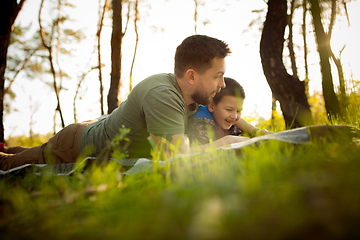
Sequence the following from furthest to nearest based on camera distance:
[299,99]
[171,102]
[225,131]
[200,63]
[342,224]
Answer: [299,99], [225,131], [200,63], [171,102], [342,224]

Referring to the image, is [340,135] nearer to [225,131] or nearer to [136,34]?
[225,131]

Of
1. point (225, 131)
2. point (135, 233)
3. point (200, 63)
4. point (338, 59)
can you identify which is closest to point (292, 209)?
point (135, 233)

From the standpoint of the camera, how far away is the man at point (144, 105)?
241 centimetres

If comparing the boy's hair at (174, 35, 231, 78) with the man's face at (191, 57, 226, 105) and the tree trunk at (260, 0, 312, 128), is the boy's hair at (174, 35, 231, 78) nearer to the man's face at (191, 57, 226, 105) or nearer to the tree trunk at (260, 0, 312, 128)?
the man's face at (191, 57, 226, 105)

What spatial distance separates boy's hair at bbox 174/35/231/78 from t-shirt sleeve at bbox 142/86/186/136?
641mm

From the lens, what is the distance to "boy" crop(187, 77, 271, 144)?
2963 mm

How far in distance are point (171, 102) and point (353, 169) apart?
1.57 m

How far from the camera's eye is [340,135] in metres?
1.60

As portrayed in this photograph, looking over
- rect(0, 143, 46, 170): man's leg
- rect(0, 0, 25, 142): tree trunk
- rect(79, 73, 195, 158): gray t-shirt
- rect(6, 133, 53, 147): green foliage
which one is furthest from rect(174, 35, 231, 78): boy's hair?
rect(6, 133, 53, 147): green foliage

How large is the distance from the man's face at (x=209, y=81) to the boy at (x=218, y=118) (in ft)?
1.28

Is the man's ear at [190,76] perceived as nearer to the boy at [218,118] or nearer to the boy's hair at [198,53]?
the boy's hair at [198,53]

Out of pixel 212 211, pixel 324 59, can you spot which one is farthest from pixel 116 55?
pixel 212 211

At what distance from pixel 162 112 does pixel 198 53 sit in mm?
1016

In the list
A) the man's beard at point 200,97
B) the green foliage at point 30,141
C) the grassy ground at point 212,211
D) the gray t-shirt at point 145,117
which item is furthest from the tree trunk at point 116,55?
the grassy ground at point 212,211
